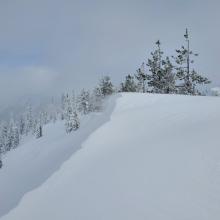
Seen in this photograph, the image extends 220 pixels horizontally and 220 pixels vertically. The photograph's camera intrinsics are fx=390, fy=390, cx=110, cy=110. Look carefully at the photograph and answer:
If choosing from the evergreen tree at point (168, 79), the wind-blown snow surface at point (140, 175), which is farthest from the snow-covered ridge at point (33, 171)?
the evergreen tree at point (168, 79)

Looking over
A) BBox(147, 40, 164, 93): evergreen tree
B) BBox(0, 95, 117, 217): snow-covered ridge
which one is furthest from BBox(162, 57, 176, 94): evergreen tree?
BBox(0, 95, 117, 217): snow-covered ridge

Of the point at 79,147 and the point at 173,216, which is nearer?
the point at 173,216

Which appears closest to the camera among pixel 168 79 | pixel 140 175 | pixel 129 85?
pixel 140 175

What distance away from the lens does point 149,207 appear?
8680 millimetres

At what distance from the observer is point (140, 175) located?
1017 centimetres

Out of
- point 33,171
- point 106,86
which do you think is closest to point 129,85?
point 106,86

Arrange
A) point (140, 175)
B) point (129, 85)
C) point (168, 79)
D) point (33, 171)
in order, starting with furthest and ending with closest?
point (129, 85)
point (168, 79)
point (33, 171)
point (140, 175)

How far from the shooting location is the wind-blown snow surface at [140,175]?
8.68m

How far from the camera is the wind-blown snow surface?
8.68 meters

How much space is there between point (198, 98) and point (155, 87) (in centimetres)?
4044

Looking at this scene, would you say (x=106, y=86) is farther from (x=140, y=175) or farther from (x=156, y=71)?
(x=140, y=175)

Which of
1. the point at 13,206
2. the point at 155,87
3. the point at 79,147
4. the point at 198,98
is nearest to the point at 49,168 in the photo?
the point at 79,147

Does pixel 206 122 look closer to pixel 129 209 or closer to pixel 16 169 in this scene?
pixel 129 209

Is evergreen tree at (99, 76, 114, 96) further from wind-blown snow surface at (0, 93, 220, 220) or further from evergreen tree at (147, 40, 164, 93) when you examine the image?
wind-blown snow surface at (0, 93, 220, 220)
